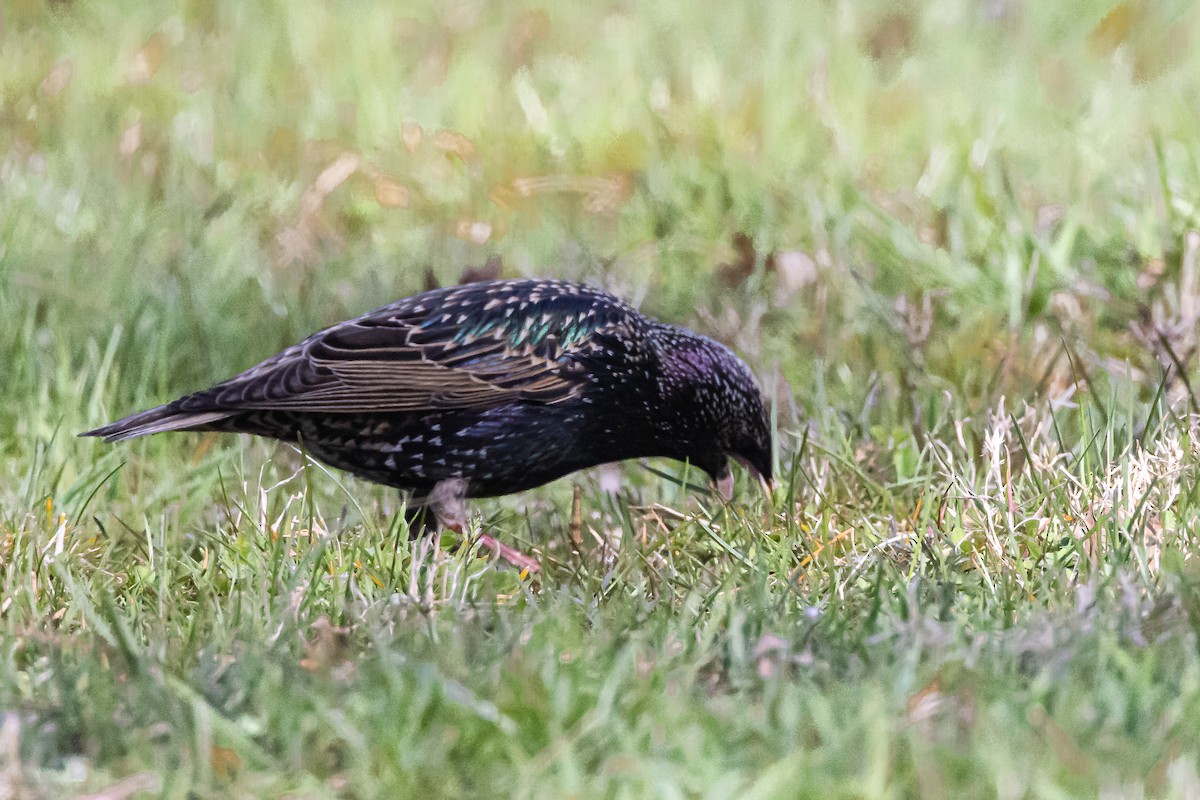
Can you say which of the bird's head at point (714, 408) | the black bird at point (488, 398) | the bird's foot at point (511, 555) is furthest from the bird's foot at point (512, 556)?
the bird's head at point (714, 408)

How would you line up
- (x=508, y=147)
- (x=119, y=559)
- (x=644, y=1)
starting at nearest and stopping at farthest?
(x=119, y=559)
(x=508, y=147)
(x=644, y=1)

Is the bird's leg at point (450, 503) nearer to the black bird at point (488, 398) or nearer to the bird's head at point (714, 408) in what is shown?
the black bird at point (488, 398)

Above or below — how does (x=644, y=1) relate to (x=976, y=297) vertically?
above

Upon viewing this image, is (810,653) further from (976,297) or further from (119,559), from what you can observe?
(976,297)

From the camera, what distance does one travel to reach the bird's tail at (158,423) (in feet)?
14.9

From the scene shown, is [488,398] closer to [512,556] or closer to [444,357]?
[444,357]

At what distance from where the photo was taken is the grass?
2.95 m

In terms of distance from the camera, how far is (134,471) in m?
5.02

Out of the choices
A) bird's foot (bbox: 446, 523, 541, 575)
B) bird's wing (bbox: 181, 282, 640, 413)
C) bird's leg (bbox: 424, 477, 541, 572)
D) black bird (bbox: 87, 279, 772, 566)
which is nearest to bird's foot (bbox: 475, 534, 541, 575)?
bird's foot (bbox: 446, 523, 541, 575)

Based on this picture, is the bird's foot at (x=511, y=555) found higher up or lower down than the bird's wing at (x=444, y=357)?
lower down

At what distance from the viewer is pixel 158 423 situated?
15.0 feet

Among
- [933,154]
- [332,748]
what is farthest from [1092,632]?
[933,154]

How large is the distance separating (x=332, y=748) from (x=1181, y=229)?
389cm

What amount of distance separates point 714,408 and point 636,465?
51cm
